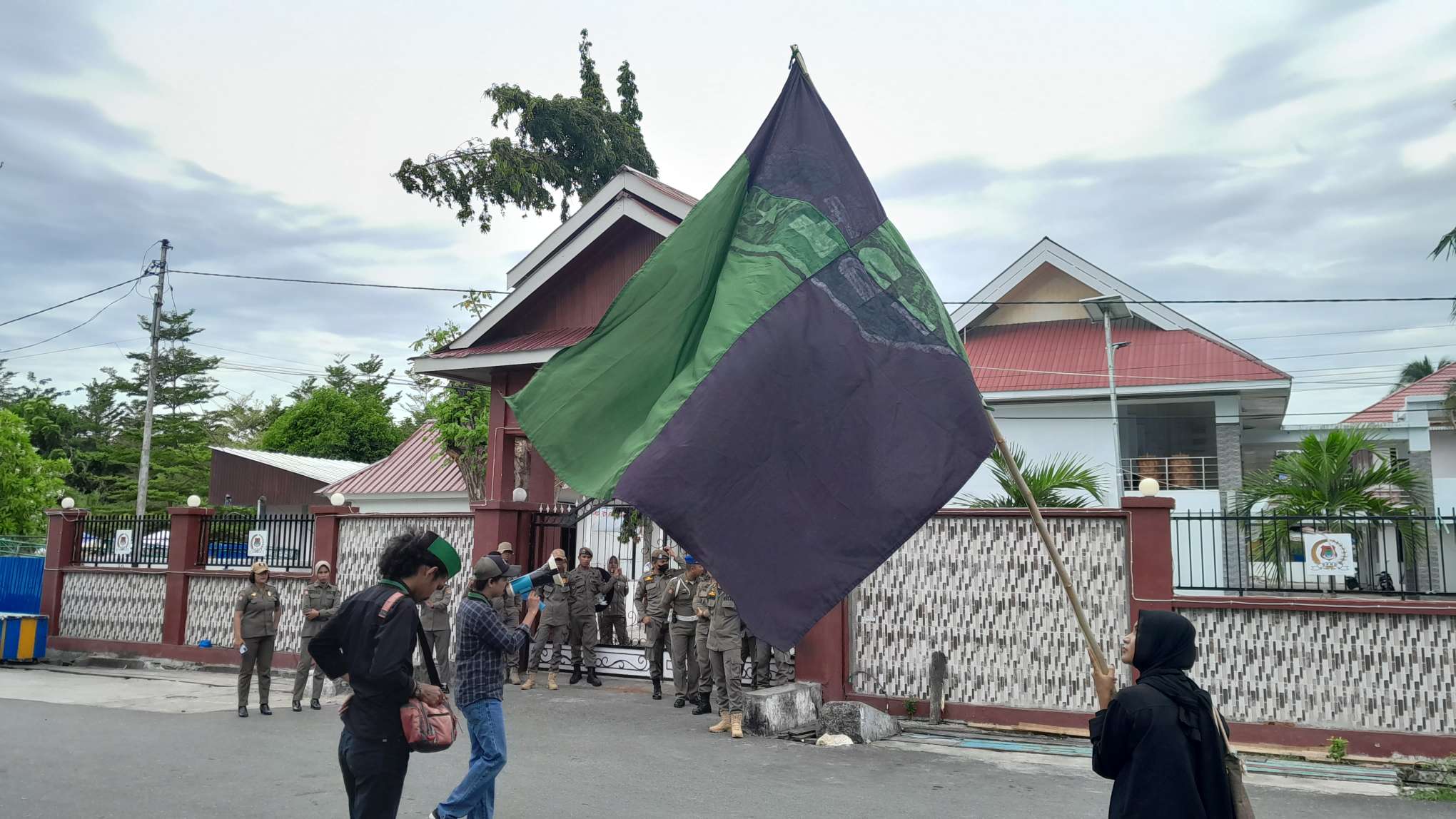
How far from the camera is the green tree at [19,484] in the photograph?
1282 inches

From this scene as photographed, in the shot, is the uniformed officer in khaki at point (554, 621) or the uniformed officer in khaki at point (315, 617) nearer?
the uniformed officer in khaki at point (315, 617)

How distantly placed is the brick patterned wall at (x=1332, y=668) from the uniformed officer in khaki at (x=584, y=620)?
769cm

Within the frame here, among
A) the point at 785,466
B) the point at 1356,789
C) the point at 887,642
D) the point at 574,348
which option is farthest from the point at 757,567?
the point at 887,642

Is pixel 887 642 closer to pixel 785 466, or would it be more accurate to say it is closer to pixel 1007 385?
pixel 785 466

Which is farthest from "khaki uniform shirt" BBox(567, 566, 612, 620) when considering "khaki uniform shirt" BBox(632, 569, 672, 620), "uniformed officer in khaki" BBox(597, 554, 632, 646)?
"khaki uniform shirt" BBox(632, 569, 672, 620)

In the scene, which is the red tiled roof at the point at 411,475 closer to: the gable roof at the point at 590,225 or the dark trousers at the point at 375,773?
the gable roof at the point at 590,225

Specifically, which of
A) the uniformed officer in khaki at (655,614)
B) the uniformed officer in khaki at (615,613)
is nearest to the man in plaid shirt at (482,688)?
the uniformed officer in khaki at (655,614)

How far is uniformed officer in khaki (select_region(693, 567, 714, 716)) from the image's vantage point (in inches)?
492

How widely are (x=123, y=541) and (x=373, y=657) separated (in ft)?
60.3

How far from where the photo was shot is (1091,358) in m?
24.4

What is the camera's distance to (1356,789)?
30.4 feet

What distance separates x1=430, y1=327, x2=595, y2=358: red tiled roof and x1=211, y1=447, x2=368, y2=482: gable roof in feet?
69.4

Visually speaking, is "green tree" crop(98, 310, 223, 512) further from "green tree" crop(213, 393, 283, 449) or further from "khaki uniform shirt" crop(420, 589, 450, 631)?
"khaki uniform shirt" crop(420, 589, 450, 631)

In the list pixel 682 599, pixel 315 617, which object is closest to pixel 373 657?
pixel 682 599
